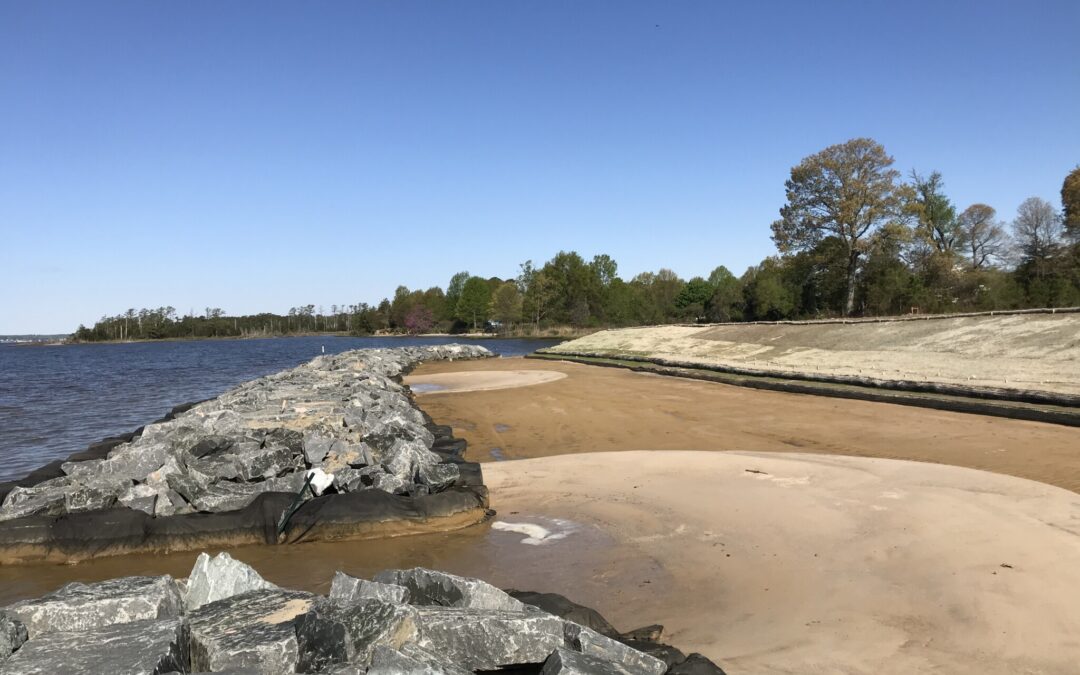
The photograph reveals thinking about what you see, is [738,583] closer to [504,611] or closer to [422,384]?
[504,611]

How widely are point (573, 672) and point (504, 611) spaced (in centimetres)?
80

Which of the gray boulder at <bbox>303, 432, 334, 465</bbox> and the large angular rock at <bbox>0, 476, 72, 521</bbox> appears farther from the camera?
the gray boulder at <bbox>303, 432, 334, 465</bbox>

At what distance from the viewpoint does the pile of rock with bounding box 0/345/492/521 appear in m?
7.84

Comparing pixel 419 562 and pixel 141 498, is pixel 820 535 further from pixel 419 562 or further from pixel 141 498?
pixel 141 498

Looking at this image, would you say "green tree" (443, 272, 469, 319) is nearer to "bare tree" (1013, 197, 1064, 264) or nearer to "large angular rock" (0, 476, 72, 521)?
"bare tree" (1013, 197, 1064, 264)

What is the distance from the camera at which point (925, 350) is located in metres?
23.0

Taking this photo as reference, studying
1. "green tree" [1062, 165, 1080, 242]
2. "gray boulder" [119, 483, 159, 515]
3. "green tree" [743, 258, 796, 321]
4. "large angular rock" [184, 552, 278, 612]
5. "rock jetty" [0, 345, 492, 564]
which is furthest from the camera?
"green tree" [743, 258, 796, 321]

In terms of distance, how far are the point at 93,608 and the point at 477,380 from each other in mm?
25567

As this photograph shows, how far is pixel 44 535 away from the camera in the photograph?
23.2 feet

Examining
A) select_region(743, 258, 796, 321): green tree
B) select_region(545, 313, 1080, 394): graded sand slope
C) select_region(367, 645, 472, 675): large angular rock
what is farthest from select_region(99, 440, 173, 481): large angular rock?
select_region(743, 258, 796, 321): green tree

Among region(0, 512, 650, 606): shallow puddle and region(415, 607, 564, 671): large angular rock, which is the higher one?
region(415, 607, 564, 671): large angular rock

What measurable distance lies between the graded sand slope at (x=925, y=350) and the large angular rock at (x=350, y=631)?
1564 centimetres

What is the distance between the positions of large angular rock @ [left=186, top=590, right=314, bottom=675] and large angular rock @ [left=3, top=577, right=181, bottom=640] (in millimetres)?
222

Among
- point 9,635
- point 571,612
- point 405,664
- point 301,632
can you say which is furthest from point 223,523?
point 405,664
